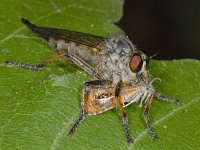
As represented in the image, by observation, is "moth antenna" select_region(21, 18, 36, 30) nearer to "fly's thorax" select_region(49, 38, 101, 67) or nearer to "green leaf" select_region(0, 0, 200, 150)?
"green leaf" select_region(0, 0, 200, 150)

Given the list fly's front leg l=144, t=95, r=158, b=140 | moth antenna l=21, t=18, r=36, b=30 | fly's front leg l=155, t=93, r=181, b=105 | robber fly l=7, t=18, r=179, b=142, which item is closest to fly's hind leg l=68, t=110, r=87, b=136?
robber fly l=7, t=18, r=179, b=142

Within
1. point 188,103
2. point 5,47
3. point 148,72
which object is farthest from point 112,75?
point 5,47

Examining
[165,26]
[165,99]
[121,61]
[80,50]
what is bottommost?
[165,26]

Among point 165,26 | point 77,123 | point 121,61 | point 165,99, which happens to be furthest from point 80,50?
point 165,26

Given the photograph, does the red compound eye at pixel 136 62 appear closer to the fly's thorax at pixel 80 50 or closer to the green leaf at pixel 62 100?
the green leaf at pixel 62 100

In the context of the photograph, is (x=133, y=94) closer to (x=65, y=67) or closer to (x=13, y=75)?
(x=65, y=67)

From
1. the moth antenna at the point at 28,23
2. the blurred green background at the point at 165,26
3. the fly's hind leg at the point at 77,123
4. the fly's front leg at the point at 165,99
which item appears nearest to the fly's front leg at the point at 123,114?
the fly's hind leg at the point at 77,123

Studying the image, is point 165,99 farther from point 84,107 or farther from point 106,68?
point 84,107
